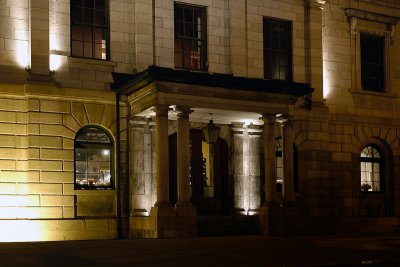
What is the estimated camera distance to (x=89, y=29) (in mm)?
22984

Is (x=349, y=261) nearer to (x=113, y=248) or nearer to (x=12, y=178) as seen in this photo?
(x=113, y=248)

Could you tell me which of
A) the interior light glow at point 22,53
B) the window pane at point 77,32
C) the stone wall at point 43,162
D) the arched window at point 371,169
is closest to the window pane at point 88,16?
the window pane at point 77,32

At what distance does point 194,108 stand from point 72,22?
5385mm

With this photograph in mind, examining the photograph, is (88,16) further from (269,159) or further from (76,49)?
(269,159)

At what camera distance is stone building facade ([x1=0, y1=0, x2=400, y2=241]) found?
21.2 meters

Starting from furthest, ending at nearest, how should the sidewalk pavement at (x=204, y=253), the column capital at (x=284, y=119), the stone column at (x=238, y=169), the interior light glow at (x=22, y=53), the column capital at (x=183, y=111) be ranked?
the stone column at (x=238, y=169)
the column capital at (x=284, y=119)
the column capital at (x=183, y=111)
the interior light glow at (x=22, y=53)
the sidewalk pavement at (x=204, y=253)

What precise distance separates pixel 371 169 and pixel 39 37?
15.8 meters

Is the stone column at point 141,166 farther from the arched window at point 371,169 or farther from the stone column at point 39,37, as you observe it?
the arched window at point 371,169

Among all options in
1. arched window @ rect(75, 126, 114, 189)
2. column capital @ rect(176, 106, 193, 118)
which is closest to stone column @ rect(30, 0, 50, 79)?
arched window @ rect(75, 126, 114, 189)

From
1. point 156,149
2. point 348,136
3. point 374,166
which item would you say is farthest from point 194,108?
point 374,166

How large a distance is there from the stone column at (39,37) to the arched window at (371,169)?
14708 millimetres

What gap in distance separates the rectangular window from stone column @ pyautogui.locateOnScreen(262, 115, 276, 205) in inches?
291

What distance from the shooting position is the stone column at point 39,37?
21.4m

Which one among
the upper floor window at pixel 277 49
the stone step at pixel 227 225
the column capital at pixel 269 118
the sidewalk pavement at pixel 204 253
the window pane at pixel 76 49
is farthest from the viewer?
the upper floor window at pixel 277 49
